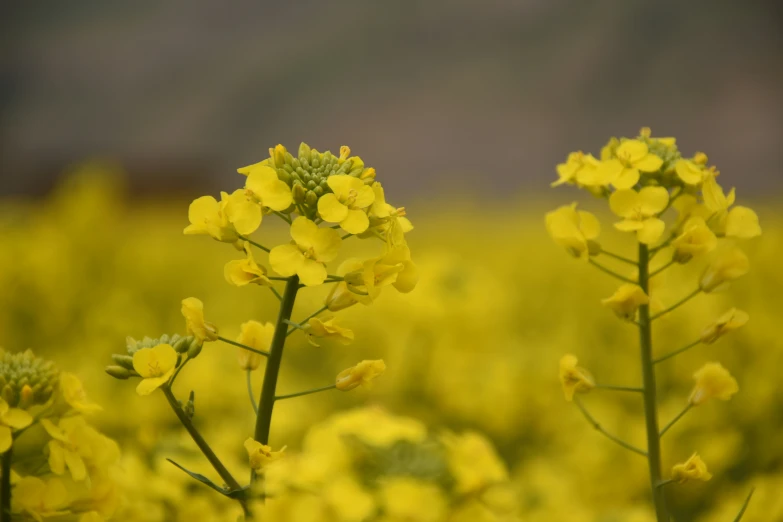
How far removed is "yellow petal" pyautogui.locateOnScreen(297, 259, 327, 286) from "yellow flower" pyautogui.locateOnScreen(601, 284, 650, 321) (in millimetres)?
408

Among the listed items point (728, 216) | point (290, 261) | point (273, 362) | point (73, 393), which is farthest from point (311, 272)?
point (728, 216)

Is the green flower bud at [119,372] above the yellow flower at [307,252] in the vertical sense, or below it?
below

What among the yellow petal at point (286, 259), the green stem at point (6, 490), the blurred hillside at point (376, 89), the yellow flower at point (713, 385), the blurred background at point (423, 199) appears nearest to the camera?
the yellow petal at point (286, 259)

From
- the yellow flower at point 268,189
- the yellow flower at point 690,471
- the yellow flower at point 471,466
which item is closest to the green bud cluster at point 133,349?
the yellow flower at point 268,189

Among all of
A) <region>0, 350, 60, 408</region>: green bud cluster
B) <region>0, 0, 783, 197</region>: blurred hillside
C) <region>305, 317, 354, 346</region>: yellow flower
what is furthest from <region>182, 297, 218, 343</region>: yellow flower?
<region>0, 0, 783, 197</region>: blurred hillside

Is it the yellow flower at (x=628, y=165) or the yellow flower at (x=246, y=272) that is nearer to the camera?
the yellow flower at (x=246, y=272)

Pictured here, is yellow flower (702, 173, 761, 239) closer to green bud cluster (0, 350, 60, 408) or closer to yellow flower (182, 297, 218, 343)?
yellow flower (182, 297, 218, 343)

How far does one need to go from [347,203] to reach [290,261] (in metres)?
0.10

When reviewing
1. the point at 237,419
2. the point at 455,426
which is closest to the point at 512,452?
the point at 455,426

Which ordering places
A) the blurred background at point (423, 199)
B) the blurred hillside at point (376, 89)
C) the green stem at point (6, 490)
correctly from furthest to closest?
the blurred hillside at point (376, 89) < the blurred background at point (423, 199) < the green stem at point (6, 490)

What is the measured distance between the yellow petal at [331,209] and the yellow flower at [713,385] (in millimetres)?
626

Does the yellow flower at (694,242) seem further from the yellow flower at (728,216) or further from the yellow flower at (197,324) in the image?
the yellow flower at (197,324)

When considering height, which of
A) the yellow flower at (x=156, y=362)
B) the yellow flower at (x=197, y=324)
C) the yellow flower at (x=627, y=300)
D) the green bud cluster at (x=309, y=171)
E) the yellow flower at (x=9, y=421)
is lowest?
the yellow flower at (x=9, y=421)

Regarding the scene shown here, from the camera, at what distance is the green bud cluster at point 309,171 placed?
2.77 feet
